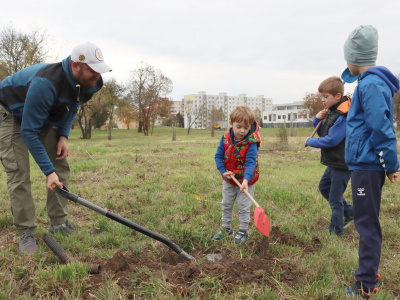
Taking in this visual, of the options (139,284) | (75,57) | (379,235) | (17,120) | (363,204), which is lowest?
(139,284)

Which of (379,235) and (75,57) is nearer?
(379,235)

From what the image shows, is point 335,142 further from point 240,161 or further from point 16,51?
point 16,51

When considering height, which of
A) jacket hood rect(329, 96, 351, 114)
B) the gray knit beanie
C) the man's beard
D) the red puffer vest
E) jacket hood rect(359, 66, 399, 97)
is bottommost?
the red puffer vest

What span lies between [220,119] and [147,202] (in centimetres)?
7157

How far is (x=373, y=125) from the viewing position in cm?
203

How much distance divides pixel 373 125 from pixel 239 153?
4.47ft

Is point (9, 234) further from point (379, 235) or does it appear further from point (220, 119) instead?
point (220, 119)

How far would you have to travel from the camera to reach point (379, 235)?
7.12 ft

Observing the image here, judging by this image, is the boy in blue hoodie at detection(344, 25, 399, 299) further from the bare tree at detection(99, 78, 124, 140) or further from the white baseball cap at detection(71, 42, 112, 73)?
the bare tree at detection(99, 78, 124, 140)

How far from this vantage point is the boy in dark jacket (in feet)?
10.4

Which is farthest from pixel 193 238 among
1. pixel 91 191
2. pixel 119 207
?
pixel 91 191

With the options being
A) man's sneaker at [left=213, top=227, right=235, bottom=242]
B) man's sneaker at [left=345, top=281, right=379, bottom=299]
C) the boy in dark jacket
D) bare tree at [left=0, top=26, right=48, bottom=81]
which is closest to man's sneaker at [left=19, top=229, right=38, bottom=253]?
man's sneaker at [left=213, top=227, right=235, bottom=242]

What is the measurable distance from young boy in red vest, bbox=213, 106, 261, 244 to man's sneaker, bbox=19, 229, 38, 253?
1820mm

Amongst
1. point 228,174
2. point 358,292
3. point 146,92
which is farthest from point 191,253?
point 146,92
